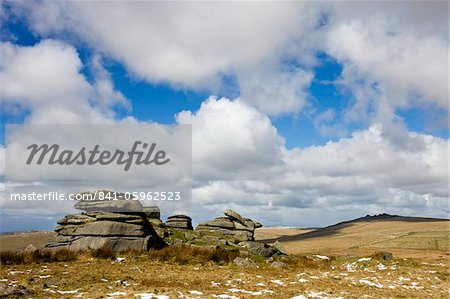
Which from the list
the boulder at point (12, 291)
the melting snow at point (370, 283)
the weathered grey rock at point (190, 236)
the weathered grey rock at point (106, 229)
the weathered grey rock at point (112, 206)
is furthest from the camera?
the weathered grey rock at point (190, 236)

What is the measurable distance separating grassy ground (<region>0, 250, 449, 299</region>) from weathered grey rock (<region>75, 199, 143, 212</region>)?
5.69 metres

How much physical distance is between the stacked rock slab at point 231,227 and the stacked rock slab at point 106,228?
10.8 metres

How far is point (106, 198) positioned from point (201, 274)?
51.2ft

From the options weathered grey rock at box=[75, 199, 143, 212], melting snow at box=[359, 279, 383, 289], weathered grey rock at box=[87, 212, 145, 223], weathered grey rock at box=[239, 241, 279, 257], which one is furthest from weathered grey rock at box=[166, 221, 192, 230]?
melting snow at box=[359, 279, 383, 289]

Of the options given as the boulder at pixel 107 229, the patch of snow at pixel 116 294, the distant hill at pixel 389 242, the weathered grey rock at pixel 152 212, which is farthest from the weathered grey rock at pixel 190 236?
the patch of snow at pixel 116 294

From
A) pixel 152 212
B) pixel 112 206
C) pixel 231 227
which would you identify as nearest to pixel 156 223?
pixel 152 212

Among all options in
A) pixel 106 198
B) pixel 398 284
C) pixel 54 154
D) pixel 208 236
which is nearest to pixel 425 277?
pixel 398 284

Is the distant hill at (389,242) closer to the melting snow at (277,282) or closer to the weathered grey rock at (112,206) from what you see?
the melting snow at (277,282)

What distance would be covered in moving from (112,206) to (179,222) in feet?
34.7

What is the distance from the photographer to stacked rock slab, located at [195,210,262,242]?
4075cm

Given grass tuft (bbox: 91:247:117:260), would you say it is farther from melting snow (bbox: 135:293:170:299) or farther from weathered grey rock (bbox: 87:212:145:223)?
melting snow (bbox: 135:293:170:299)

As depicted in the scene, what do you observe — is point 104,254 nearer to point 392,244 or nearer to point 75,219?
point 75,219

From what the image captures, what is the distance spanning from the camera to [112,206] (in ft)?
104

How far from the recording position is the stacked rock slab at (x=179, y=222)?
40.1 meters
